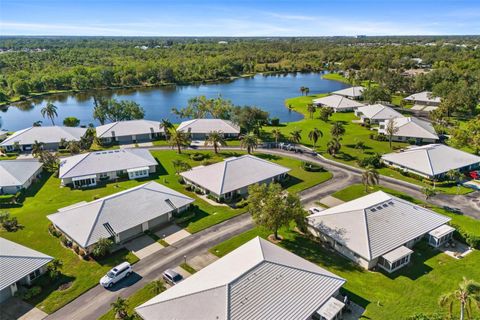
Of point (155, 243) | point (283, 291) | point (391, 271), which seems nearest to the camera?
point (283, 291)

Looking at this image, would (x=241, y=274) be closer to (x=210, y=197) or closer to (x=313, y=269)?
(x=313, y=269)

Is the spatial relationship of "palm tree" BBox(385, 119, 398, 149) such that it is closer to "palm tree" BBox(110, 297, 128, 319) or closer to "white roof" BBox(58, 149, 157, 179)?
"white roof" BBox(58, 149, 157, 179)

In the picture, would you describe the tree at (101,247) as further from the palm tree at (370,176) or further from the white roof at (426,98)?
the white roof at (426,98)

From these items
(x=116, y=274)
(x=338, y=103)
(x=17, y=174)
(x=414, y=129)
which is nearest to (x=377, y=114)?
(x=414, y=129)

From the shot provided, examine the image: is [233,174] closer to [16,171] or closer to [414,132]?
[16,171]

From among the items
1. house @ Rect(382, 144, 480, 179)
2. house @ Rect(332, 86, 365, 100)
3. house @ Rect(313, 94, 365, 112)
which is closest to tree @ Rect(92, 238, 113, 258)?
house @ Rect(382, 144, 480, 179)

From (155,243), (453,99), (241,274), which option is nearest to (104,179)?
(155,243)
